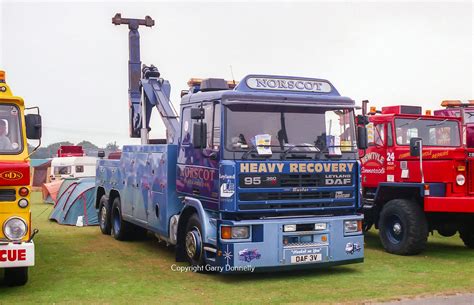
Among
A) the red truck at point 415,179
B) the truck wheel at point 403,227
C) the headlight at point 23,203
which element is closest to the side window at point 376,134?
the red truck at point 415,179

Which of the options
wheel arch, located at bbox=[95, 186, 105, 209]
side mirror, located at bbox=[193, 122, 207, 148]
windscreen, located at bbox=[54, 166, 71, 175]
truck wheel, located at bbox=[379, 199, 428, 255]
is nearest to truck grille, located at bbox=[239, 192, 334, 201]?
side mirror, located at bbox=[193, 122, 207, 148]

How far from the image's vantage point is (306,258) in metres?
9.22

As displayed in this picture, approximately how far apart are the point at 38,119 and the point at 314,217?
427 cm

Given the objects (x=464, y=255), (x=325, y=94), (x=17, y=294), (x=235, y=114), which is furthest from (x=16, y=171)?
(x=464, y=255)

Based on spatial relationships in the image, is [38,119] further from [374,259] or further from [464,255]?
[464,255]

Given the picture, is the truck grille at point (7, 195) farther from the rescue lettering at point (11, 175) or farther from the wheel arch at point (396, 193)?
the wheel arch at point (396, 193)

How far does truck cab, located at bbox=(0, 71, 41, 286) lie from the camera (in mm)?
7648

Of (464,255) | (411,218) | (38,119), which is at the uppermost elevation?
(38,119)

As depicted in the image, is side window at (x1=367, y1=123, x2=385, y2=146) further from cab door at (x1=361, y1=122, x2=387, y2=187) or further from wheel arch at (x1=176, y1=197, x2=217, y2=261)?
wheel arch at (x1=176, y1=197, x2=217, y2=261)

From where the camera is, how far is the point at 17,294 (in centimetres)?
816

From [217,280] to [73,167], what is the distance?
23.8 metres

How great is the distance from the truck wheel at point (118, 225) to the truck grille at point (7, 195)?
5559 mm

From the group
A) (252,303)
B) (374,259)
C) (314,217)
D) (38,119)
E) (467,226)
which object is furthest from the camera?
(467,226)

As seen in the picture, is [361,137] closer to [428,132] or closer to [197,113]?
[197,113]
